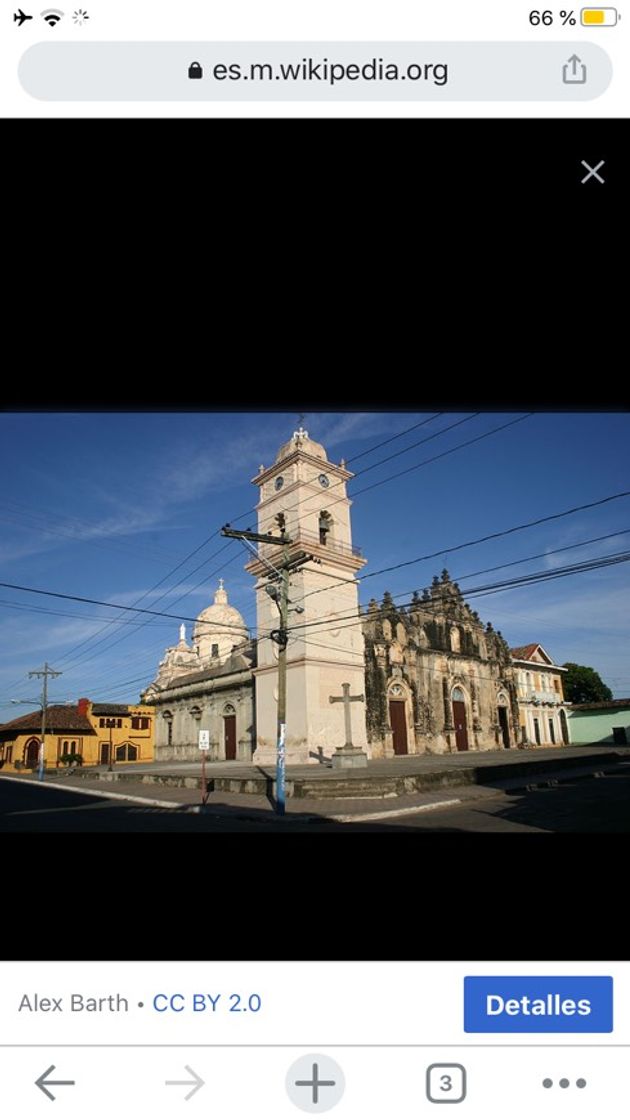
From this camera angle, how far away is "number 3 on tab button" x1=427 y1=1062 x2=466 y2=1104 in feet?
3.98

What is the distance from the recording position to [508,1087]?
1.23 meters

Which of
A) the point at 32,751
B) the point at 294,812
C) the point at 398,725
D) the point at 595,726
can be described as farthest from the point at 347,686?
the point at 32,751

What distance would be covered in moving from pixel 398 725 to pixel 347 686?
671cm

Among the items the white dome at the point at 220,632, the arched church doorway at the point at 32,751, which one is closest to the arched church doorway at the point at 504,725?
the arched church doorway at the point at 32,751

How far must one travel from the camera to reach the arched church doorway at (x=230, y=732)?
19672mm

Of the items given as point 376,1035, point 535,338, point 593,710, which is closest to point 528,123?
point 535,338

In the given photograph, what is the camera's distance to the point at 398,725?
1861 centimetres

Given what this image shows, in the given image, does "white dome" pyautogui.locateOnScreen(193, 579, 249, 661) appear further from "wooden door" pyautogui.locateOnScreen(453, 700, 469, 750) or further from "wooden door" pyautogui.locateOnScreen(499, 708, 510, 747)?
"wooden door" pyautogui.locateOnScreen(499, 708, 510, 747)

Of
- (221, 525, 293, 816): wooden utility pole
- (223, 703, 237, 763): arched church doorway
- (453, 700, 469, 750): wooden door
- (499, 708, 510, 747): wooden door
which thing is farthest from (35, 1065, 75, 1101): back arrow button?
(223, 703, 237, 763): arched church doorway

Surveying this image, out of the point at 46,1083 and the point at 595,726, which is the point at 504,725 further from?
the point at 46,1083

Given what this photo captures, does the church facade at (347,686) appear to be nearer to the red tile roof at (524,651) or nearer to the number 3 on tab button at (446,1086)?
the red tile roof at (524,651)
